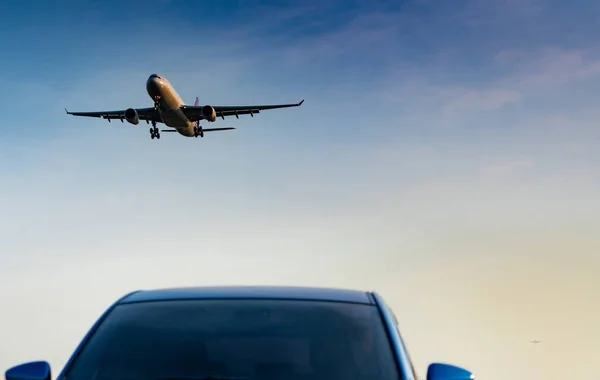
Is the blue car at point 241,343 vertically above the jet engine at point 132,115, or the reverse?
the jet engine at point 132,115

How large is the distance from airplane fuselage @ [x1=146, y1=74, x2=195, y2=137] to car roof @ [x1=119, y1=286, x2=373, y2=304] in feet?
170

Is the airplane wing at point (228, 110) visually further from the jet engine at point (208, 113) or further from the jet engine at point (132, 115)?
the jet engine at point (132, 115)

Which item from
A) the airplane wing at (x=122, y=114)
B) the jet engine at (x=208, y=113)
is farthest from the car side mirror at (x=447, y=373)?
the airplane wing at (x=122, y=114)

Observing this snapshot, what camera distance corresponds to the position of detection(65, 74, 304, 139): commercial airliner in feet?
182

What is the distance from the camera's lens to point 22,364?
394cm

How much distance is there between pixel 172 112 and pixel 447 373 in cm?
5424

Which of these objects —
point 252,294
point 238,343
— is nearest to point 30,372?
point 238,343

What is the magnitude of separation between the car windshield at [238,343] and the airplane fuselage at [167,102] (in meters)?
52.2

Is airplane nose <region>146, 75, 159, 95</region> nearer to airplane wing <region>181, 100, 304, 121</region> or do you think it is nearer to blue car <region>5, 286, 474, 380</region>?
airplane wing <region>181, 100, 304, 121</region>

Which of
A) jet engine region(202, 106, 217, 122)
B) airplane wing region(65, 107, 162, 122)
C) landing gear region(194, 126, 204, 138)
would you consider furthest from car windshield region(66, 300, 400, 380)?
landing gear region(194, 126, 204, 138)

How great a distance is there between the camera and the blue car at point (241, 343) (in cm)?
373

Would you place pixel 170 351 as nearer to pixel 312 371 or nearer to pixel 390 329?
pixel 312 371

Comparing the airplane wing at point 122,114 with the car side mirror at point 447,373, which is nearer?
the car side mirror at point 447,373

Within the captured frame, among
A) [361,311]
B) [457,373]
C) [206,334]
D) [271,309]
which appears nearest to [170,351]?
[206,334]
